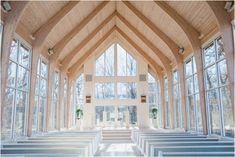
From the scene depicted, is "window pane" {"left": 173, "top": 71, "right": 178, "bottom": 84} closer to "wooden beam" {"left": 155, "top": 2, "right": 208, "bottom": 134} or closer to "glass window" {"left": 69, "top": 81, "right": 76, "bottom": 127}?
"wooden beam" {"left": 155, "top": 2, "right": 208, "bottom": 134}

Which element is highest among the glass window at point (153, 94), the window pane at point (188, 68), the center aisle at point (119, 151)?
the window pane at point (188, 68)

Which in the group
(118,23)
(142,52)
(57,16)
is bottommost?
(142,52)

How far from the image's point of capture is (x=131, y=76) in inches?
591

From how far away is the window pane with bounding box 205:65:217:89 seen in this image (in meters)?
7.88

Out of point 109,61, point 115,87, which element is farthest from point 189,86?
point 109,61

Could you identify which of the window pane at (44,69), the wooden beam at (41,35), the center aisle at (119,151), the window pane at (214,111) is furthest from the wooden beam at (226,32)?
the window pane at (44,69)

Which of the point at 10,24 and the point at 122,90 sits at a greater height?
the point at 10,24

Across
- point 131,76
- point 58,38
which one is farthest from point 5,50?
point 131,76

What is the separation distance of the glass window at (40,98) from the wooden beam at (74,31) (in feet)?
2.42

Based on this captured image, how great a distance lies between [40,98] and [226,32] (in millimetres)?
7563

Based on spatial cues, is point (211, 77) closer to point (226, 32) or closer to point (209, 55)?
point (209, 55)

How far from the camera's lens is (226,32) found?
6.37 m

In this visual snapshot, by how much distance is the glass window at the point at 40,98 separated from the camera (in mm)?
9523

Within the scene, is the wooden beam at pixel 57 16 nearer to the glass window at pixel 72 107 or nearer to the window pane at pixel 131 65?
the glass window at pixel 72 107
